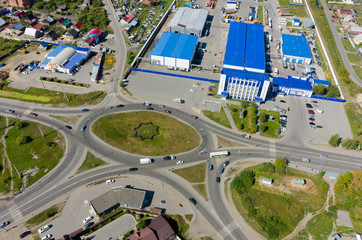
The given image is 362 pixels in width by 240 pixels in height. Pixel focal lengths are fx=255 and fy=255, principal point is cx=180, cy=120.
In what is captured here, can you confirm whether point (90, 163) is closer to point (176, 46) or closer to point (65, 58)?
point (65, 58)

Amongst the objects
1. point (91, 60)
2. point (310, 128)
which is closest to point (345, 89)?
point (310, 128)

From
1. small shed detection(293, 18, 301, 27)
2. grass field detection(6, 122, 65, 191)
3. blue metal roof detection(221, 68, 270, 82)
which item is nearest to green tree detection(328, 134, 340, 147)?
blue metal roof detection(221, 68, 270, 82)

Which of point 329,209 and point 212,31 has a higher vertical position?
point 212,31

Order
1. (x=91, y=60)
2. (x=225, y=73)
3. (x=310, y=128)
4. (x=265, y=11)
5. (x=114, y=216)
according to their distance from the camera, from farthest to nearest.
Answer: (x=265, y=11)
(x=91, y=60)
(x=225, y=73)
(x=310, y=128)
(x=114, y=216)

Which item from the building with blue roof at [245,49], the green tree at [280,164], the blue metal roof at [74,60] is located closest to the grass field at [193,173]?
the green tree at [280,164]

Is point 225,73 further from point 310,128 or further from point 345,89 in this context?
point 345,89

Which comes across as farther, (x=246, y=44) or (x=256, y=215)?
(x=246, y=44)

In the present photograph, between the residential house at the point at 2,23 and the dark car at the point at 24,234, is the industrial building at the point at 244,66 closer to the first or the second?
the dark car at the point at 24,234

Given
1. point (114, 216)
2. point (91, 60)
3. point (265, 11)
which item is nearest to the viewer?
point (114, 216)
